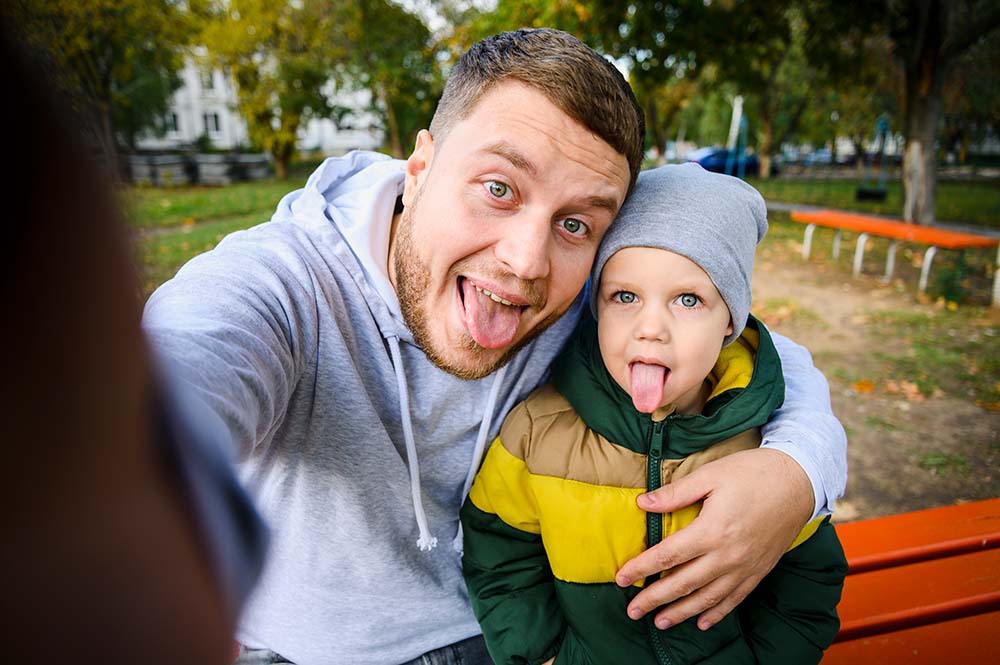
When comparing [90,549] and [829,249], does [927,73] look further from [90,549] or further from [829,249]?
[90,549]

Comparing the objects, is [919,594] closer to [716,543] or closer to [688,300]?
[716,543]

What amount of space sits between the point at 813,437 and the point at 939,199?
23.3 m

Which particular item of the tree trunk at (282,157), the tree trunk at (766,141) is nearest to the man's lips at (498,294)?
the tree trunk at (282,157)

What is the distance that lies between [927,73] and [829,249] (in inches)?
148

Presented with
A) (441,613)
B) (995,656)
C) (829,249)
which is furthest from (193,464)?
(829,249)

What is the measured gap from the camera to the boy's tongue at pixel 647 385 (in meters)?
1.52

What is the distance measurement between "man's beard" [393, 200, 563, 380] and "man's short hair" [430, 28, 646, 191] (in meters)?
0.33

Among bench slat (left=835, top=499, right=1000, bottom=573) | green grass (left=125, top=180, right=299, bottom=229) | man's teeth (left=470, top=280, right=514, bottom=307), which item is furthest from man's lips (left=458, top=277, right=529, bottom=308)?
green grass (left=125, top=180, right=299, bottom=229)

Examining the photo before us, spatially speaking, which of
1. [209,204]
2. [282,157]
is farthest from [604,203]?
[282,157]

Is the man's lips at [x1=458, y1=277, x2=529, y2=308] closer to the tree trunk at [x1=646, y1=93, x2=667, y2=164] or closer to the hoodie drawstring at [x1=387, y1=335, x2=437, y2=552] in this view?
the hoodie drawstring at [x1=387, y1=335, x2=437, y2=552]

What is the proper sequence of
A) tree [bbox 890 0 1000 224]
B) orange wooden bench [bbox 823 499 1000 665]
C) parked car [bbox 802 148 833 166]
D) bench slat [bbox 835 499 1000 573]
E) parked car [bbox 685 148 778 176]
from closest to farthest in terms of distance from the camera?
1. orange wooden bench [bbox 823 499 1000 665]
2. bench slat [bbox 835 499 1000 573]
3. tree [bbox 890 0 1000 224]
4. parked car [bbox 685 148 778 176]
5. parked car [bbox 802 148 833 166]

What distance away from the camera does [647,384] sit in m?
1.54

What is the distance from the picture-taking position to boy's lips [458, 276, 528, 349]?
1558 mm

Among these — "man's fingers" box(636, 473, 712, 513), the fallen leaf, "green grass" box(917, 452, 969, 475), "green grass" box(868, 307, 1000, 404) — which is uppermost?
"man's fingers" box(636, 473, 712, 513)
